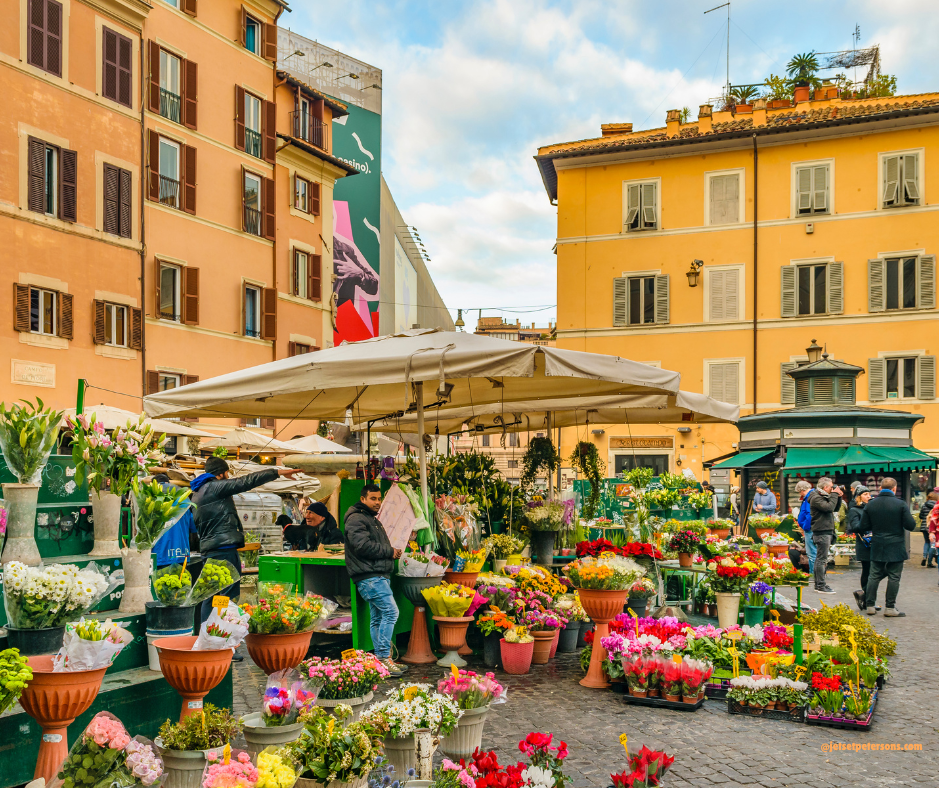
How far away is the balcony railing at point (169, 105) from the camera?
21.5 metres

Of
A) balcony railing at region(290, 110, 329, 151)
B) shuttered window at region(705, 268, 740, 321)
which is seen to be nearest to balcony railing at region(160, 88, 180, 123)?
balcony railing at region(290, 110, 329, 151)

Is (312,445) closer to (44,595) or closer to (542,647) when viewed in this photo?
(542,647)

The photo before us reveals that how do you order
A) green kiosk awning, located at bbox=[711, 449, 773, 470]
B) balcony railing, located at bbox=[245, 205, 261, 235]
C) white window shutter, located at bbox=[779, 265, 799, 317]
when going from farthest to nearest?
white window shutter, located at bbox=[779, 265, 799, 317] → balcony railing, located at bbox=[245, 205, 261, 235] → green kiosk awning, located at bbox=[711, 449, 773, 470]

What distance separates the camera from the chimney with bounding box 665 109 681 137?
29359mm

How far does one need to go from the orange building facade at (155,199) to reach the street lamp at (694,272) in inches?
467

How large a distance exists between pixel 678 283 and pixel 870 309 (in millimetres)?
5953

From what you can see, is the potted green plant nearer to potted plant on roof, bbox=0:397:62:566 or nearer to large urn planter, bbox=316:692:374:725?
large urn planter, bbox=316:692:374:725

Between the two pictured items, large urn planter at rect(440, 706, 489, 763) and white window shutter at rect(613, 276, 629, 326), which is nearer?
large urn planter at rect(440, 706, 489, 763)

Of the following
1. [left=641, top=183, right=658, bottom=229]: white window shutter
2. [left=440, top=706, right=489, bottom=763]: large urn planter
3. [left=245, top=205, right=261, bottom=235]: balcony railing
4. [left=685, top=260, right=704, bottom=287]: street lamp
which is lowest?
[left=440, top=706, right=489, bottom=763]: large urn planter

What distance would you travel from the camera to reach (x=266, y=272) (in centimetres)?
2495

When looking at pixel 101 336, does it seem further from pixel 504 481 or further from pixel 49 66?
pixel 504 481

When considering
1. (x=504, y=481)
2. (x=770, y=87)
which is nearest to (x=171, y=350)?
(x=504, y=481)

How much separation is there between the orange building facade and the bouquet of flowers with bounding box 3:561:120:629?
1471 cm

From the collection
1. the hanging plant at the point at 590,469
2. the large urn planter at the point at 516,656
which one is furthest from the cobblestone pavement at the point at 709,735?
the hanging plant at the point at 590,469
